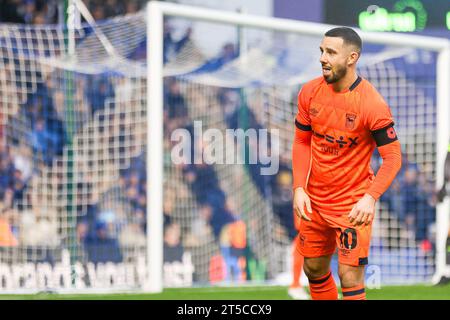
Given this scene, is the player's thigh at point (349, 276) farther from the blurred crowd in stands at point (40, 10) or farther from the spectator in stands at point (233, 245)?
the blurred crowd in stands at point (40, 10)

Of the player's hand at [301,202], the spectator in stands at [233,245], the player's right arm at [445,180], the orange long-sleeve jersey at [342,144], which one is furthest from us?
the spectator in stands at [233,245]

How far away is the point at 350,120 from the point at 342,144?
177mm

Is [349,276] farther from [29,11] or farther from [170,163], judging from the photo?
[29,11]

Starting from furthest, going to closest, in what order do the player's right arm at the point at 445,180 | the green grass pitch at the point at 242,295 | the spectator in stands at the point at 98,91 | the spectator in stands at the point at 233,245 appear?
1. the spectator in stands at the point at 233,245
2. the spectator in stands at the point at 98,91
3. the player's right arm at the point at 445,180
4. the green grass pitch at the point at 242,295

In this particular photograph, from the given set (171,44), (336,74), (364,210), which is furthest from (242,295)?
(171,44)

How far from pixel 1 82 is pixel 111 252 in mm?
2270

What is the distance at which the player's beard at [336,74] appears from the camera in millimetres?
6704

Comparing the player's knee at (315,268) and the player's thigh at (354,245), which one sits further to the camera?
the player's knee at (315,268)

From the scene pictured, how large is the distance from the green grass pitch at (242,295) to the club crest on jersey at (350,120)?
11.8 ft

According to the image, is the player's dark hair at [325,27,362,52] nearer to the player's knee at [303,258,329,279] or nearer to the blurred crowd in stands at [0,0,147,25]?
the player's knee at [303,258,329,279]

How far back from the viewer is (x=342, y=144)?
6.87 meters

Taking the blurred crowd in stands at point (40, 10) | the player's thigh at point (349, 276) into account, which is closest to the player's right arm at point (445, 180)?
the player's thigh at point (349, 276)

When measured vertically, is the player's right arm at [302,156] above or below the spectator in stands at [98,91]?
below

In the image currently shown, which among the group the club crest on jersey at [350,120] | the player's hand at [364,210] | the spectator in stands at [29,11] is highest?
the spectator in stands at [29,11]
